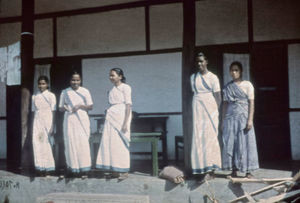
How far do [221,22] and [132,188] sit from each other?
13.2ft

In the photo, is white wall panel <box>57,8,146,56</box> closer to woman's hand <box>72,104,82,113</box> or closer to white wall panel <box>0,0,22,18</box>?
white wall panel <box>0,0,22,18</box>

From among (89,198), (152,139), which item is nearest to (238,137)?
(152,139)

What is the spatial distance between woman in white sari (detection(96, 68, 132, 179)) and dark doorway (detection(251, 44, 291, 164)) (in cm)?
310

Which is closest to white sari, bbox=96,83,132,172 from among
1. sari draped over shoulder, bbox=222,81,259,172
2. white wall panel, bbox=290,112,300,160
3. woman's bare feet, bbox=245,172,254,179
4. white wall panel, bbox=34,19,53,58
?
sari draped over shoulder, bbox=222,81,259,172

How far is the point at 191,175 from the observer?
5.21 meters

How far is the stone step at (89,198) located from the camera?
519 cm

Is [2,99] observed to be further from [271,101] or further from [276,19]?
[276,19]

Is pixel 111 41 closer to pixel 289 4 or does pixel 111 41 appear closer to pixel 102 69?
pixel 102 69

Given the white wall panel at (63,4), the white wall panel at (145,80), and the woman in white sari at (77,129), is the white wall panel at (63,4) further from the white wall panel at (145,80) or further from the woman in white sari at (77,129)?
the woman in white sari at (77,129)

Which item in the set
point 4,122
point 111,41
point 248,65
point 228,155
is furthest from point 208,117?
point 4,122

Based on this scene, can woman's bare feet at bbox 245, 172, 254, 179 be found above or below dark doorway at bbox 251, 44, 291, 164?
below

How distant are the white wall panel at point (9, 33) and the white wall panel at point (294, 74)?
20.9 ft

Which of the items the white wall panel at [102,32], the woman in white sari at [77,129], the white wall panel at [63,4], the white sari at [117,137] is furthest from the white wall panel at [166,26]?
the woman in white sari at [77,129]

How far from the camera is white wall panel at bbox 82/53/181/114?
302 inches
